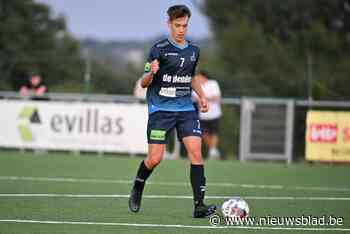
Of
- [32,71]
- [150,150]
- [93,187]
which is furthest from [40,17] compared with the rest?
[150,150]

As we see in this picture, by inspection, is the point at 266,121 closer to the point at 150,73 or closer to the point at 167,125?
Result: the point at 167,125

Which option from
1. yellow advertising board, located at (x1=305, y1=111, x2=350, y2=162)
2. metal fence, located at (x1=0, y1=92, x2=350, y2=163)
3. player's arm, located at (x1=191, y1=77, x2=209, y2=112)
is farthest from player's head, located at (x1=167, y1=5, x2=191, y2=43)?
metal fence, located at (x1=0, y1=92, x2=350, y2=163)

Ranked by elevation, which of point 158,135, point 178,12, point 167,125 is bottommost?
point 158,135

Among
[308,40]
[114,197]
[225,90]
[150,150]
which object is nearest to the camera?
[150,150]

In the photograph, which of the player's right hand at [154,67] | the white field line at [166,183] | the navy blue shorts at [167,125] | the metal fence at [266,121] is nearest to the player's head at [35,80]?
the metal fence at [266,121]

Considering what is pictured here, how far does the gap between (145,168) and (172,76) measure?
1.06 metres

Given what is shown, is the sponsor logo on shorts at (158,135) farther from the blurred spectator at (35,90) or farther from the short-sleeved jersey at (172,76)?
the blurred spectator at (35,90)

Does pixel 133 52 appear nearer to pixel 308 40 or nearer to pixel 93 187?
pixel 308 40

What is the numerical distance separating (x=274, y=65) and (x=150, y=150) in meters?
29.0

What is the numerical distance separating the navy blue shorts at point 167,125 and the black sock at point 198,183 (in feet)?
1.22

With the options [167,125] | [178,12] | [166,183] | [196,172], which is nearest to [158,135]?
[167,125]

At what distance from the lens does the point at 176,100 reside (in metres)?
11.2

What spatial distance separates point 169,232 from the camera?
31.9 feet

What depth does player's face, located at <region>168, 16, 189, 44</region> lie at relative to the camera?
10891 mm
